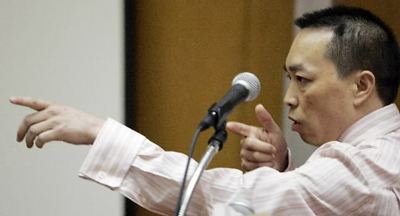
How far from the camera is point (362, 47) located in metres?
1.55

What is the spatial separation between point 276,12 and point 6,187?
0.98m

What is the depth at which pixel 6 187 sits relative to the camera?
221 cm

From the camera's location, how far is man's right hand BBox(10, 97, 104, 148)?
128 cm

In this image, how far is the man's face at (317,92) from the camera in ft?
5.02

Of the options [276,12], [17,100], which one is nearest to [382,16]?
[276,12]

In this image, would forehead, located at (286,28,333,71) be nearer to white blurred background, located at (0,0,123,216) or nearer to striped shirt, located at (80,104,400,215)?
striped shirt, located at (80,104,400,215)

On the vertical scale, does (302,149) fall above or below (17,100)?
below

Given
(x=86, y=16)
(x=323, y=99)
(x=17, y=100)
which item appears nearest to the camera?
(x=17, y=100)

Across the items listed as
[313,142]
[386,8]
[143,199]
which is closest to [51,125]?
[143,199]

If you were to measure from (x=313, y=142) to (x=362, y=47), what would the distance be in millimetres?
230

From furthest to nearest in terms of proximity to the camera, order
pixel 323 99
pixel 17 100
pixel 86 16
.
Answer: pixel 86 16 < pixel 323 99 < pixel 17 100

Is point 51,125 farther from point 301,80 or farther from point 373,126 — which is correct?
point 373,126

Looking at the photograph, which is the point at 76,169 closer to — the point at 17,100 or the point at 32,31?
the point at 32,31

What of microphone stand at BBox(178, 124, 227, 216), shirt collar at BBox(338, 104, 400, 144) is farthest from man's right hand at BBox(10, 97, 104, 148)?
shirt collar at BBox(338, 104, 400, 144)
